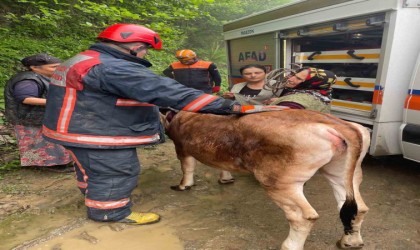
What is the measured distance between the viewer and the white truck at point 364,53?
3.56 meters

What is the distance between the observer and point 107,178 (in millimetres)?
3049

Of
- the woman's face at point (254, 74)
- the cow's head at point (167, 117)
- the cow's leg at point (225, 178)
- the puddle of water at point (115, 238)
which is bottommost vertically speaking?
the cow's leg at point (225, 178)

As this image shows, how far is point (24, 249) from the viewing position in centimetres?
276

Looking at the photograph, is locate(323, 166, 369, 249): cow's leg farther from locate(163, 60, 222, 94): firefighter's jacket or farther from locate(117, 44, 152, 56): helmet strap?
locate(163, 60, 222, 94): firefighter's jacket

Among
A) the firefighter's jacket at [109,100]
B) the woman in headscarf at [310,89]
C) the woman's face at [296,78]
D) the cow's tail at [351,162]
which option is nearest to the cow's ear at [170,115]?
the firefighter's jacket at [109,100]

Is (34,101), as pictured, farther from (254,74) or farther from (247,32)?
(247,32)

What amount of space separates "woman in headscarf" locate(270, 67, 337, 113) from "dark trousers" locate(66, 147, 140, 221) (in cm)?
159

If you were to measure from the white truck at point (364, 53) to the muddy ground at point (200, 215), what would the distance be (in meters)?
0.77

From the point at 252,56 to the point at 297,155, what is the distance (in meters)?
4.21

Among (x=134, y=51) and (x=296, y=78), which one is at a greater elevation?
(x=134, y=51)

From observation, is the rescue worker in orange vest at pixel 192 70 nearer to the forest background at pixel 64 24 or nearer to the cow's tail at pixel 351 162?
the forest background at pixel 64 24

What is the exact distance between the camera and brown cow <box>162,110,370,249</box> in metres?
2.38

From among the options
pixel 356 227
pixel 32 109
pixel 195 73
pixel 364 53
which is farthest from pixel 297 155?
pixel 195 73

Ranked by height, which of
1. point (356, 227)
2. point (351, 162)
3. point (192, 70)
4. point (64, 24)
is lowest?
point (356, 227)
